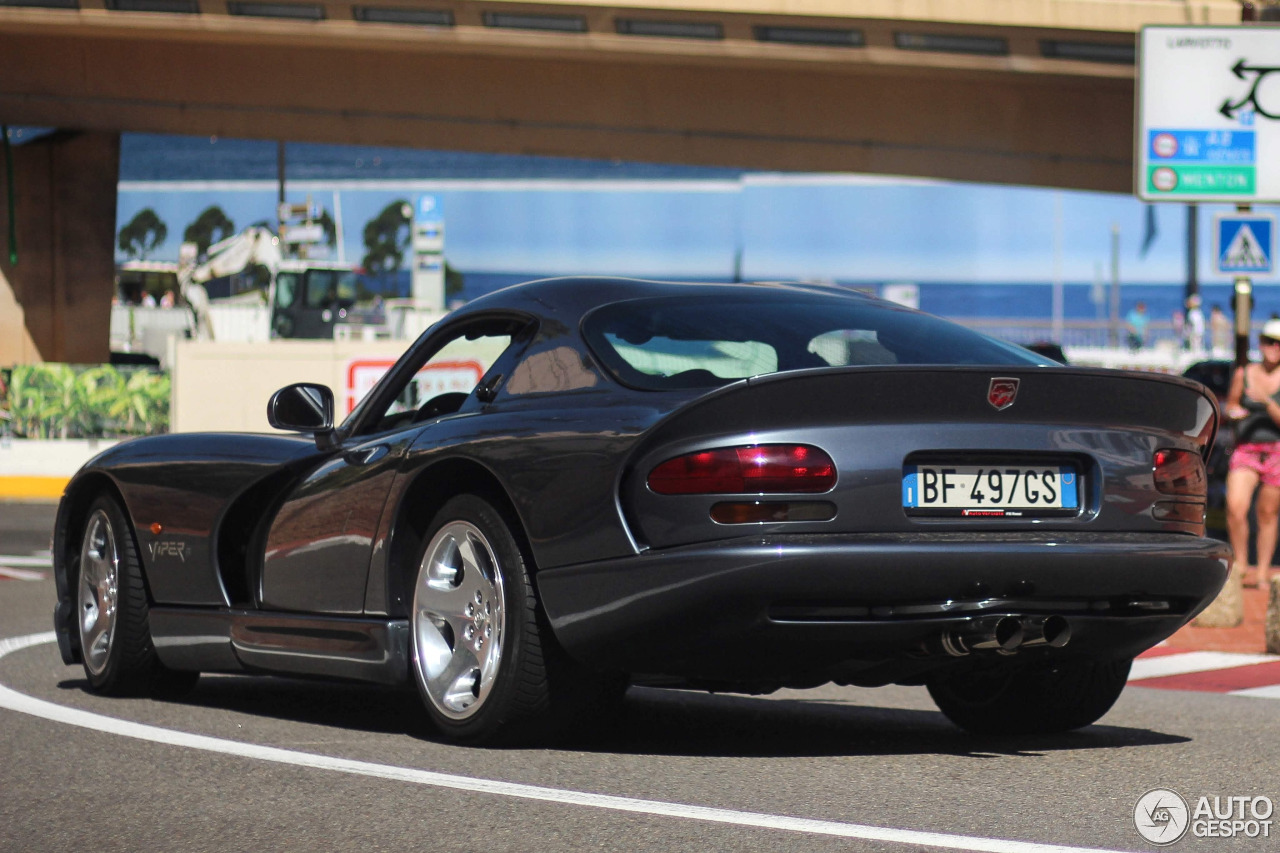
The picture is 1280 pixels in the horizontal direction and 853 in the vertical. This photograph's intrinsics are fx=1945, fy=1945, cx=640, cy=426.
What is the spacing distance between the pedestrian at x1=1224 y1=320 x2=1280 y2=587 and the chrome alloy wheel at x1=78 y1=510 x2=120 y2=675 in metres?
7.11

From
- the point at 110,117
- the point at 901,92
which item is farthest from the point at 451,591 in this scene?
the point at 110,117

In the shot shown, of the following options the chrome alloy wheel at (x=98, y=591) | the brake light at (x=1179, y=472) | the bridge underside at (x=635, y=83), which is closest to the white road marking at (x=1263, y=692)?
the brake light at (x=1179, y=472)

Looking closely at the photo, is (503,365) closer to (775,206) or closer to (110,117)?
(110,117)

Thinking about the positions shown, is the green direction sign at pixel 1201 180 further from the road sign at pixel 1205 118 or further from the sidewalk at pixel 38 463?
the sidewalk at pixel 38 463

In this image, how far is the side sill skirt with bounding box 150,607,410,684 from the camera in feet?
18.1

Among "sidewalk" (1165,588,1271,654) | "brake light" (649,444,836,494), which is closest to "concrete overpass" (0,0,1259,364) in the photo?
"sidewalk" (1165,588,1271,654)

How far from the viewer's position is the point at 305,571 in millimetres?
5918

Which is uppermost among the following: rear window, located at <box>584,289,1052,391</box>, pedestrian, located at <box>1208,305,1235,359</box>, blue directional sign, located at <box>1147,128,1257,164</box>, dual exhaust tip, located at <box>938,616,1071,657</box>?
blue directional sign, located at <box>1147,128,1257,164</box>

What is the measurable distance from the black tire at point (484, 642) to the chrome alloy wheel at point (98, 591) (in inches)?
70.6

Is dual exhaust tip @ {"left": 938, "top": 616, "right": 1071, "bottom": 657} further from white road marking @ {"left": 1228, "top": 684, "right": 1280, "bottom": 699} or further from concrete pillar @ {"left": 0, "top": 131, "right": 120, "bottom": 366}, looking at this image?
concrete pillar @ {"left": 0, "top": 131, "right": 120, "bottom": 366}

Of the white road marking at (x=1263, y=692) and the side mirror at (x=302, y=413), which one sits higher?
the side mirror at (x=302, y=413)

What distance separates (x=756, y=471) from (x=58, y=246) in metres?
31.5

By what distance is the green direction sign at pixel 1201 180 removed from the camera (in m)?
13.6

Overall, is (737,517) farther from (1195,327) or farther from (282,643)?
(1195,327)
